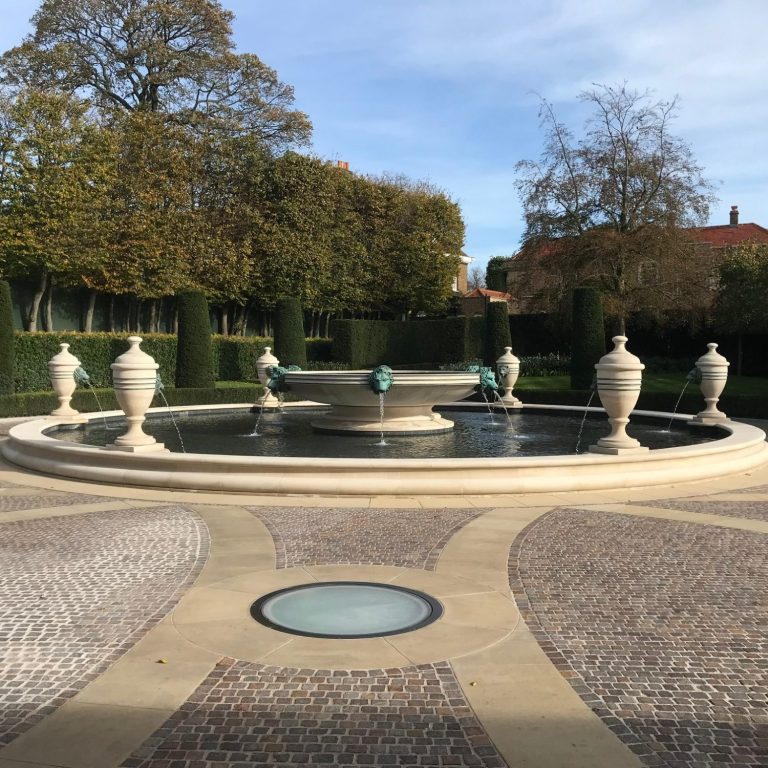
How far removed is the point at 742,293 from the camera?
98.6ft

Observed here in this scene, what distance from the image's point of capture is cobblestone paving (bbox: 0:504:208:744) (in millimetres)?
3900

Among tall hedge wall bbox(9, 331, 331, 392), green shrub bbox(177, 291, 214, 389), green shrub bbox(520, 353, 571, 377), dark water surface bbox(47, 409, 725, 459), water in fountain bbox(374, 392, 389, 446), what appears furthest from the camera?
green shrub bbox(520, 353, 571, 377)

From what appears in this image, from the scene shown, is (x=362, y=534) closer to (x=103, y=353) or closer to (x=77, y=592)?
(x=77, y=592)

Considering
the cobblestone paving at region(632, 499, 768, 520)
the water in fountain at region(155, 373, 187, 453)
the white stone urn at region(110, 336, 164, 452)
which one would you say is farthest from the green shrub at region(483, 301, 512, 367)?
the cobblestone paving at region(632, 499, 768, 520)

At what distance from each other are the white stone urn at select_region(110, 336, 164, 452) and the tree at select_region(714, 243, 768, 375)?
23859mm

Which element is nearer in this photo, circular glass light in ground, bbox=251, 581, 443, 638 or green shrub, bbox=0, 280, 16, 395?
circular glass light in ground, bbox=251, 581, 443, 638

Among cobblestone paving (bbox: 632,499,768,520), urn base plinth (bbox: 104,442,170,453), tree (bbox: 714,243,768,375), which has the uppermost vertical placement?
tree (bbox: 714,243,768,375)

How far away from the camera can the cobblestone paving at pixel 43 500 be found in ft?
28.6

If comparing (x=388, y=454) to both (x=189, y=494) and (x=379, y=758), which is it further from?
(x=379, y=758)

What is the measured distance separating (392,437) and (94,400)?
1053 centimetres

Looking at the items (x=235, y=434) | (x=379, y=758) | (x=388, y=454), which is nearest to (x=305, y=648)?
(x=379, y=758)

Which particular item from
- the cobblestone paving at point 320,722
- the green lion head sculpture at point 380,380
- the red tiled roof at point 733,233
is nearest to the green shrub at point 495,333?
the green lion head sculpture at point 380,380

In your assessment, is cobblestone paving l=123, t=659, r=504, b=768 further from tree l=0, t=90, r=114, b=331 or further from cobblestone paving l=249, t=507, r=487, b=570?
tree l=0, t=90, r=114, b=331

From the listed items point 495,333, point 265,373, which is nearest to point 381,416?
point 265,373
